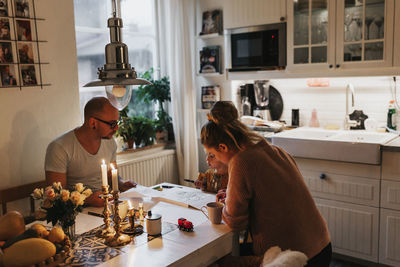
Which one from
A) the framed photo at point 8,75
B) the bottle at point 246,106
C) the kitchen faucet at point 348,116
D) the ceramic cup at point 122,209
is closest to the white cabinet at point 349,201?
the kitchen faucet at point 348,116

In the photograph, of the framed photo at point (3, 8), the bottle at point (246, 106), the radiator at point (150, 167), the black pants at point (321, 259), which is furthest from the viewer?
the bottle at point (246, 106)

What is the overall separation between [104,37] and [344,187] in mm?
2476

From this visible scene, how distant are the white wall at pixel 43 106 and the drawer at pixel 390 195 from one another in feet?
7.70

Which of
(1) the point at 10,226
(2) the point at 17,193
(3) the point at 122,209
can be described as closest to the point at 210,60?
(2) the point at 17,193

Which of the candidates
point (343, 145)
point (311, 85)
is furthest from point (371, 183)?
point (311, 85)

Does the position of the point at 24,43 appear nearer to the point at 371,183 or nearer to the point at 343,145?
the point at 343,145

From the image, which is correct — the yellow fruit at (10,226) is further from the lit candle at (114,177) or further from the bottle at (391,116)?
the bottle at (391,116)

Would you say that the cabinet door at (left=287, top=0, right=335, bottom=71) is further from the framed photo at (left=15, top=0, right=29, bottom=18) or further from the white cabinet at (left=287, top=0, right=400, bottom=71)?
the framed photo at (left=15, top=0, right=29, bottom=18)

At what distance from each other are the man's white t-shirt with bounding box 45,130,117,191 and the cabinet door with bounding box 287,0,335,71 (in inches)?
72.8

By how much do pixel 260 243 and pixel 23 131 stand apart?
74.4 inches

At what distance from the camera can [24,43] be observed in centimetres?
271

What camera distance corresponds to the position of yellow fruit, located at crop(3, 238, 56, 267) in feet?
4.43

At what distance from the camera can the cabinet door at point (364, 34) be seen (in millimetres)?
2896

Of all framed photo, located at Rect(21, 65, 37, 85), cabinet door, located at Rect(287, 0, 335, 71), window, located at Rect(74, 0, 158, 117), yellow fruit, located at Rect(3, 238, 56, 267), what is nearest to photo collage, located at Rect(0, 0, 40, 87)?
framed photo, located at Rect(21, 65, 37, 85)
